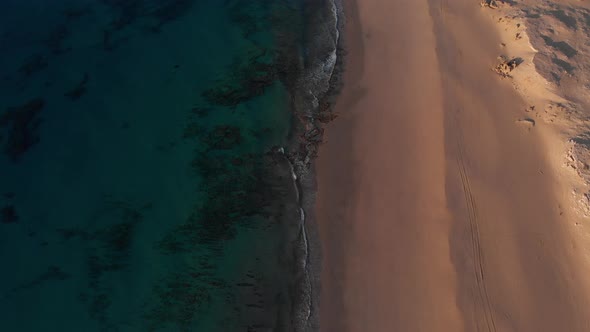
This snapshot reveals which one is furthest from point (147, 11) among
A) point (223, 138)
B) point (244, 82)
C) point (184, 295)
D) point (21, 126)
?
point (184, 295)

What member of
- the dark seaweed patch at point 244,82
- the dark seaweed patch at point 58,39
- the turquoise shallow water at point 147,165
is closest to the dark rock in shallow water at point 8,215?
the turquoise shallow water at point 147,165

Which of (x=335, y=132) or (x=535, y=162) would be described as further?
(x=335, y=132)

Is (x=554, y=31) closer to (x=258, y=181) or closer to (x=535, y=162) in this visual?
(x=535, y=162)

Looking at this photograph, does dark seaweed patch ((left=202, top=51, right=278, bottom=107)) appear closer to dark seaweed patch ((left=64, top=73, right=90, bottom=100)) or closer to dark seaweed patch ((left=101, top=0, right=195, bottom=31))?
dark seaweed patch ((left=101, top=0, right=195, bottom=31))

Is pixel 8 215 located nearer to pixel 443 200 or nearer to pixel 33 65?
pixel 33 65

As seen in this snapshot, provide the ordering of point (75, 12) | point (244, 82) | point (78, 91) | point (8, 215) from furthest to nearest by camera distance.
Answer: point (75, 12) < point (244, 82) < point (78, 91) < point (8, 215)

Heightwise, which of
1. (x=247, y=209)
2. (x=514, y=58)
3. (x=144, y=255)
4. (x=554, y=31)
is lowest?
(x=144, y=255)

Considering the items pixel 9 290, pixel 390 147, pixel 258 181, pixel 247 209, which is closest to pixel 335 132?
pixel 390 147
